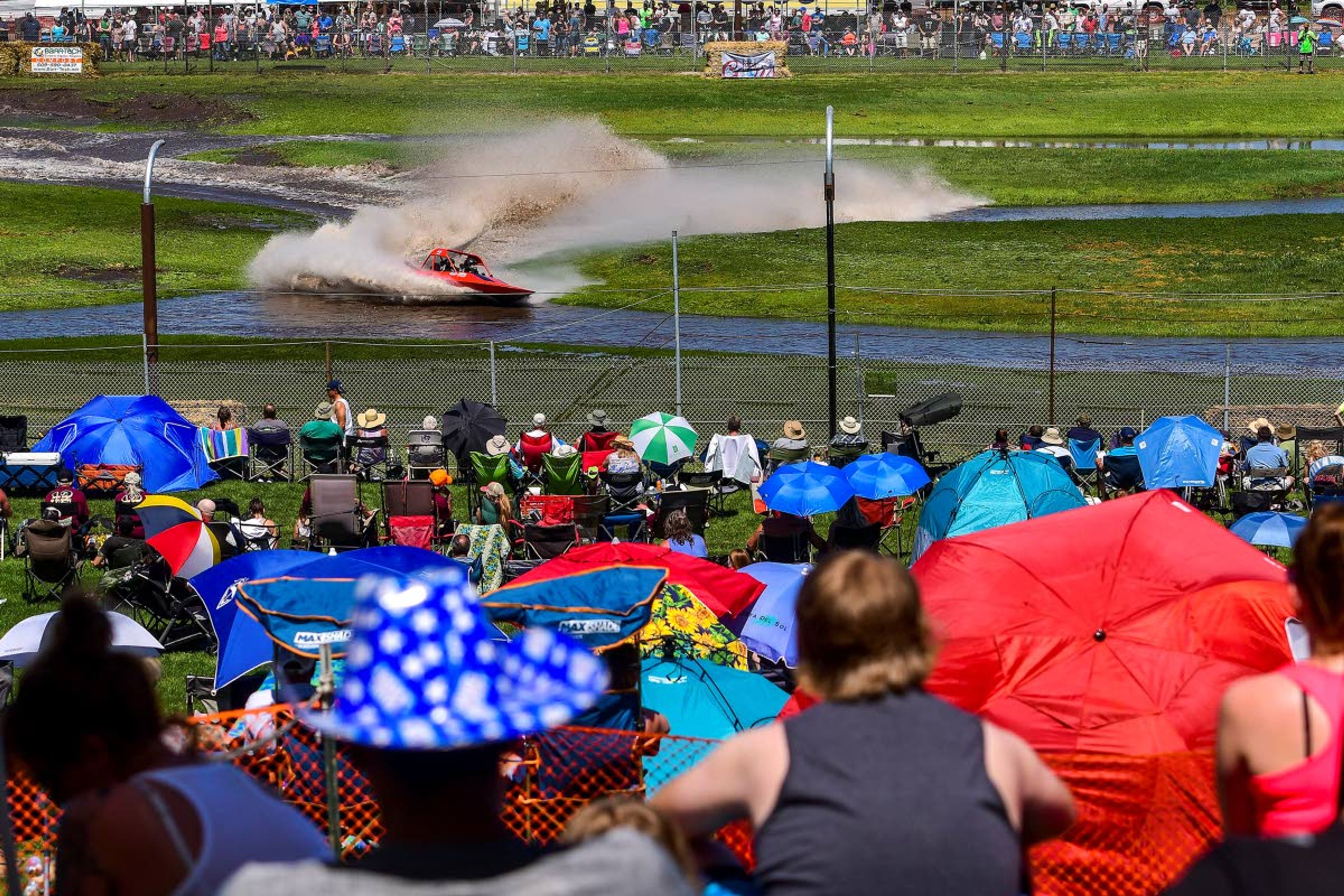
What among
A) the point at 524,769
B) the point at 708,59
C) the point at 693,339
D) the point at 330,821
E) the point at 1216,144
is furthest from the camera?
the point at 708,59

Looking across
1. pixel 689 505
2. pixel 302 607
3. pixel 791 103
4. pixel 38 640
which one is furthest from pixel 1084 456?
pixel 791 103

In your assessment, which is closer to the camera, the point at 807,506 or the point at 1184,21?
the point at 807,506

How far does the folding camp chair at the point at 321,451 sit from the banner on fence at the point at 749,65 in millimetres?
54071

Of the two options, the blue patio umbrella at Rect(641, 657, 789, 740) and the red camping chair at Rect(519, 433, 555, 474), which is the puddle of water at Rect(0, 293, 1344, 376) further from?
the blue patio umbrella at Rect(641, 657, 789, 740)

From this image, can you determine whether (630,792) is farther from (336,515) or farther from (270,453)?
(270,453)

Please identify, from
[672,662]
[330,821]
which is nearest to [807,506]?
[672,662]

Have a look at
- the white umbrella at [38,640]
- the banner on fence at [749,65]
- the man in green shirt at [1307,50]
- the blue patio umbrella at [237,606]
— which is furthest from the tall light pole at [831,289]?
the man in green shirt at [1307,50]

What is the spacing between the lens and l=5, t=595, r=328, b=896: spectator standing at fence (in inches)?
126

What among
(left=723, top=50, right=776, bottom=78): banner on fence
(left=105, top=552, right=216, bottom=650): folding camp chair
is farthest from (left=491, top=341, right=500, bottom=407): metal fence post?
(left=723, top=50, right=776, bottom=78): banner on fence

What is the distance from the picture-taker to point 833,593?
345 centimetres

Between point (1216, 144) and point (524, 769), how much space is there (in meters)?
57.7

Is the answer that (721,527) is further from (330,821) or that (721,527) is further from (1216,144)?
(1216,144)

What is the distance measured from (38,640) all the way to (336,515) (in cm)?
599

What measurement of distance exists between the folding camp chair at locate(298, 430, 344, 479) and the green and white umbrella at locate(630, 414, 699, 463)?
3.35 m
